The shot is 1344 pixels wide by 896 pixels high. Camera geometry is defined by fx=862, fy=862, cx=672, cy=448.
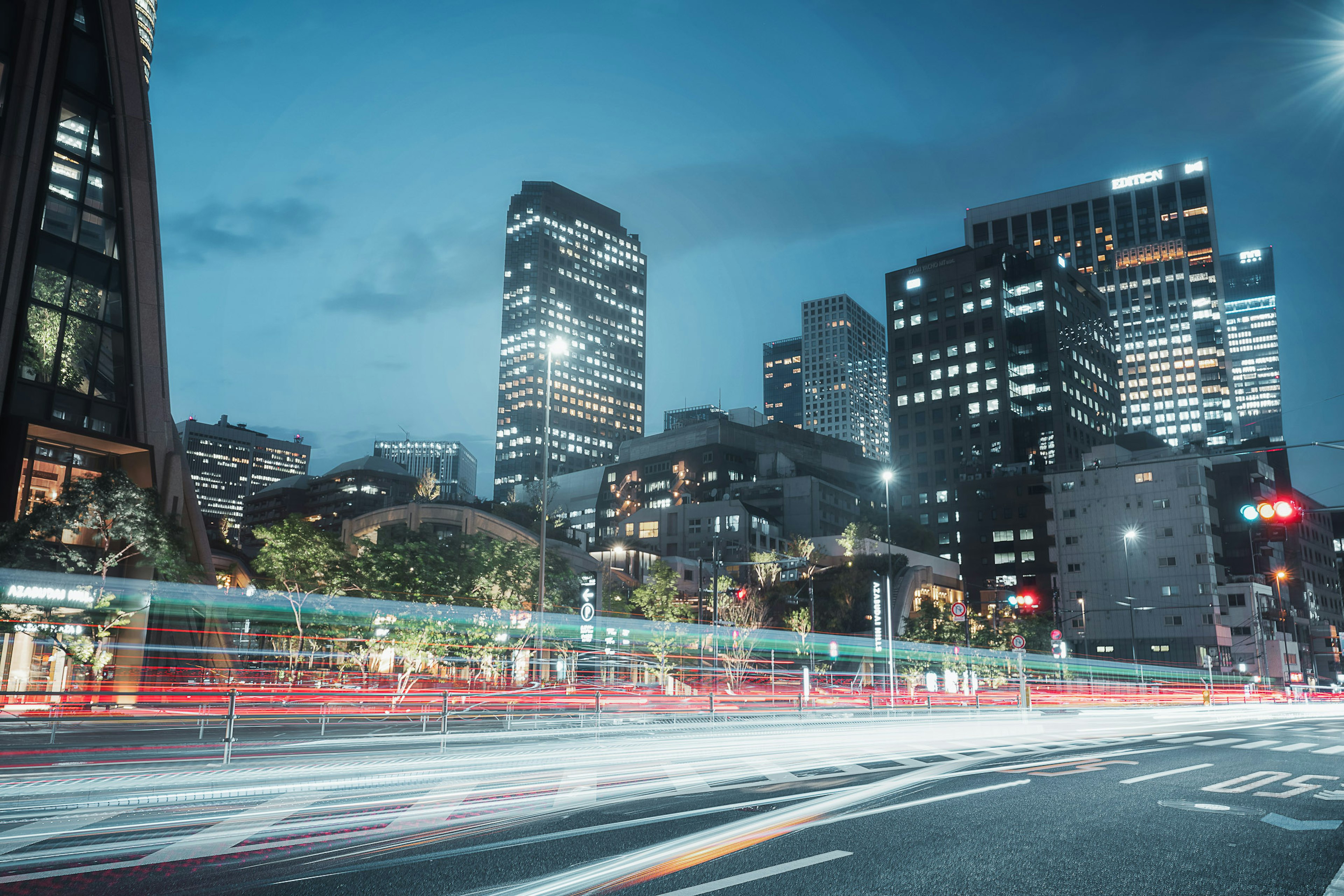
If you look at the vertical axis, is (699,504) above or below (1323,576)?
above

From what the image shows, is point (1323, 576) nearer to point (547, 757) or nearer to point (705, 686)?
point (705, 686)

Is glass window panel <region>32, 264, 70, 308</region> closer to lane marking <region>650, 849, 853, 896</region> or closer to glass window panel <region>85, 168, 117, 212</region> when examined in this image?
glass window panel <region>85, 168, 117, 212</region>

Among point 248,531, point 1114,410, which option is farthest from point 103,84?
point 1114,410

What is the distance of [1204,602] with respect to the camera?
106 metres

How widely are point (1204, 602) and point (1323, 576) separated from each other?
175 ft

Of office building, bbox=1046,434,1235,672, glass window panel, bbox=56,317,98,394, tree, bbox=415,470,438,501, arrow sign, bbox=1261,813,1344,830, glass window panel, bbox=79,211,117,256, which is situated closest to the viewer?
arrow sign, bbox=1261,813,1344,830

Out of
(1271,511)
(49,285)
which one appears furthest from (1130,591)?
(49,285)

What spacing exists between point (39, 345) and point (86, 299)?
3.99m

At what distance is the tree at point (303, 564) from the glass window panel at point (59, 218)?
56.3 feet

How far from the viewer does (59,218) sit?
41.3 m

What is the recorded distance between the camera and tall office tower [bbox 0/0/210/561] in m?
38.2

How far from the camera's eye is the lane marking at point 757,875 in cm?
724

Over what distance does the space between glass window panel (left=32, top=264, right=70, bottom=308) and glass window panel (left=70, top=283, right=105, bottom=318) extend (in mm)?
456

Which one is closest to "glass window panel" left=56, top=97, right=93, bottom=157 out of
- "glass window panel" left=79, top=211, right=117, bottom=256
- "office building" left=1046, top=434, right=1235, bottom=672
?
"glass window panel" left=79, top=211, right=117, bottom=256
